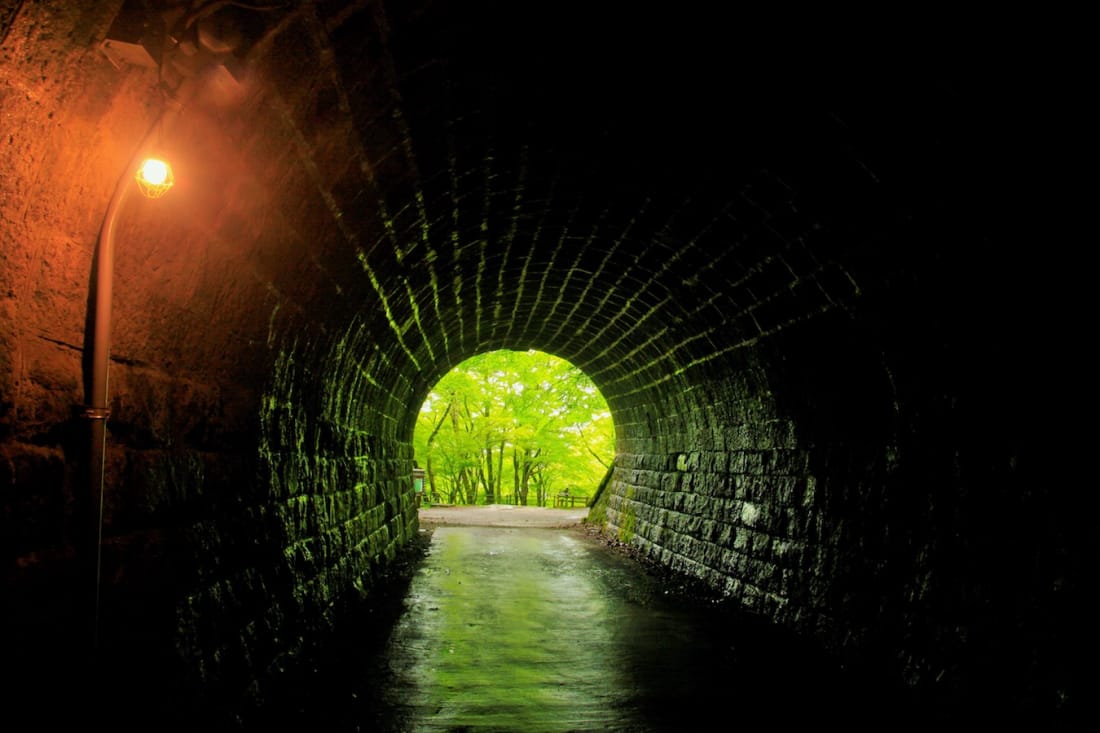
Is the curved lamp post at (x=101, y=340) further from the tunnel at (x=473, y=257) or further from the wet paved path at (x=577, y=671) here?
the wet paved path at (x=577, y=671)

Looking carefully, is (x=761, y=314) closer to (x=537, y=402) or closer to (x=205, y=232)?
(x=205, y=232)

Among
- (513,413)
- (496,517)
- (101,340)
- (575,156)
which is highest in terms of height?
(575,156)

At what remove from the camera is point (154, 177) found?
8.82 feet

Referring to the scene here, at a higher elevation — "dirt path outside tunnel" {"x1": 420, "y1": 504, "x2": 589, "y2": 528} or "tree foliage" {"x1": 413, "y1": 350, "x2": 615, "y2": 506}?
"tree foliage" {"x1": 413, "y1": 350, "x2": 615, "y2": 506}

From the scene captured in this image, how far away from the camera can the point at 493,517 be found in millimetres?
20438

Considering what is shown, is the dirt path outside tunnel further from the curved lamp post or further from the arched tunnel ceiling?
the curved lamp post

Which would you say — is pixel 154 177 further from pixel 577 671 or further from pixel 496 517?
pixel 496 517

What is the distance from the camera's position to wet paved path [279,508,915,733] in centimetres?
441

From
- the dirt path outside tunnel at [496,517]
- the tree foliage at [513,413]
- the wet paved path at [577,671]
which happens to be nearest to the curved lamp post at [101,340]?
the wet paved path at [577,671]

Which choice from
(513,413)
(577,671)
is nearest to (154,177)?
(577,671)

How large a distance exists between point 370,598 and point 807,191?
19.5ft

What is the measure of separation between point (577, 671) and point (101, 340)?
405cm

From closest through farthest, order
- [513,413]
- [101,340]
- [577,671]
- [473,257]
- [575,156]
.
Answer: [101,340]
[575,156]
[577,671]
[473,257]
[513,413]

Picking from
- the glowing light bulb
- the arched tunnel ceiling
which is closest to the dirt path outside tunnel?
the arched tunnel ceiling
